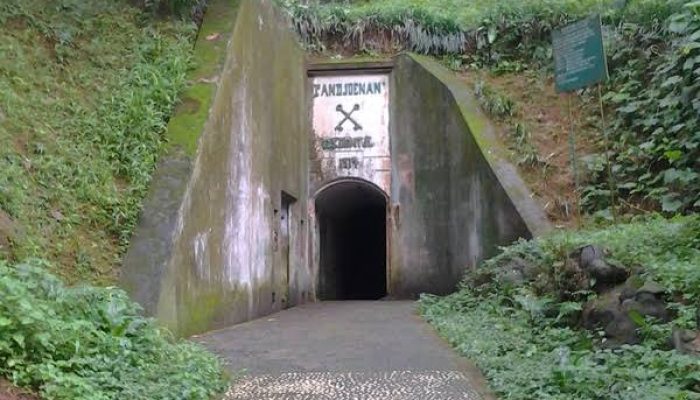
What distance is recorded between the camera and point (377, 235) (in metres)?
20.4

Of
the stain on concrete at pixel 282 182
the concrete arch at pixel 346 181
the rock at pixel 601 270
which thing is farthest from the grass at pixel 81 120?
the concrete arch at pixel 346 181

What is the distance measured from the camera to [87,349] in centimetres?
383

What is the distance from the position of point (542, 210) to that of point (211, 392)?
21.9 feet

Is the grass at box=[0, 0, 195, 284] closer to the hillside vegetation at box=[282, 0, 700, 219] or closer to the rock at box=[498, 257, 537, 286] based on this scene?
the rock at box=[498, 257, 537, 286]

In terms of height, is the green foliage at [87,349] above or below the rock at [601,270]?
below

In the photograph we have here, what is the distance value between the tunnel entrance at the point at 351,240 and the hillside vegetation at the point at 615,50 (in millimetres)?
3058

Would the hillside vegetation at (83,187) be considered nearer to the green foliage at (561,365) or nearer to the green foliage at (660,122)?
the green foliage at (561,365)

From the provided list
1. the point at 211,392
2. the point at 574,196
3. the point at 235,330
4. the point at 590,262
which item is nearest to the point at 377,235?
the point at 574,196

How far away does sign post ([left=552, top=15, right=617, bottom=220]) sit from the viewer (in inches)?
335

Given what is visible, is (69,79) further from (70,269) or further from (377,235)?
(377,235)

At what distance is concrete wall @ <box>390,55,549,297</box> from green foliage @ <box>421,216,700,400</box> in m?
2.83

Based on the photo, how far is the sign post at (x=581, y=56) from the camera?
850 cm

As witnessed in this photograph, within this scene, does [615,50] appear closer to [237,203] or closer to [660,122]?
[660,122]

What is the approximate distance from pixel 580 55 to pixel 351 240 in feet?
35.9
